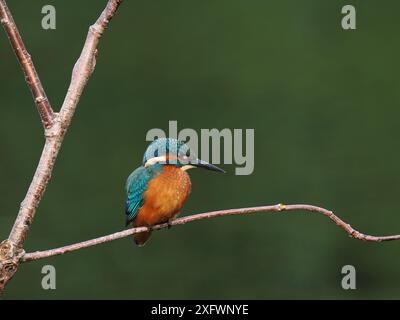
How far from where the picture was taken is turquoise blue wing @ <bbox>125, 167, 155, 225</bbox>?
162 cm

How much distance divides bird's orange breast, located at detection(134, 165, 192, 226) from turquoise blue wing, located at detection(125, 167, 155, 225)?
20mm

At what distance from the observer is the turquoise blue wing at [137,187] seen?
1616 mm

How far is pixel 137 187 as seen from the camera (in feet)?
5.32

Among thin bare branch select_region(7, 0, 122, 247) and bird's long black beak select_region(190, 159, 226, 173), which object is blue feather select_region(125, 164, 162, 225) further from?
thin bare branch select_region(7, 0, 122, 247)

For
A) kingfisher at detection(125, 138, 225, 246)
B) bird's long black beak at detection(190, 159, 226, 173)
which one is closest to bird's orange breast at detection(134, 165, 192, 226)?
kingfisher at detection(125, 138, 225, 246)

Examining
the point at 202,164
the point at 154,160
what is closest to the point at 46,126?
the point at 202,164

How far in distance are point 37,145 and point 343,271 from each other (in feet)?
4.68

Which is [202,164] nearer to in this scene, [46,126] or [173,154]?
[173,154]

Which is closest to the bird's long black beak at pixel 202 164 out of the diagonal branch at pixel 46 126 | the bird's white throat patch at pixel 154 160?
the bird's white throat patch at pixel 154 160

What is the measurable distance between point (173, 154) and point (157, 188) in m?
0.14

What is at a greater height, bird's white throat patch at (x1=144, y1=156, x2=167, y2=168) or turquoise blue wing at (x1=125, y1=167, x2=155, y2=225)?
bird's white throat patch at (x1=144, y1=156, x2=167, y2=168)

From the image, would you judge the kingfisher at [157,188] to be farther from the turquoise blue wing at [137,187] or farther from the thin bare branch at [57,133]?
the thin bare branch at [57,133]

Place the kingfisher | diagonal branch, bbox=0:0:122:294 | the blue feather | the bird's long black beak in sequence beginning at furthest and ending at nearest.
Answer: the blue feather < the kingfisher < the bird's long black beak < diagonal branch, bbox=0:0:122:294

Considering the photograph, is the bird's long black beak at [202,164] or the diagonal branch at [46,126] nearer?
the diagonal branch at [46,126]
